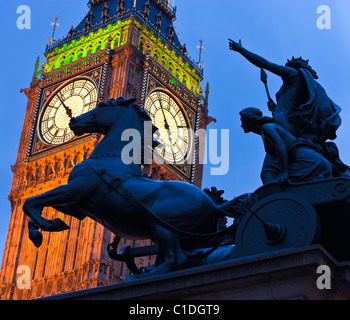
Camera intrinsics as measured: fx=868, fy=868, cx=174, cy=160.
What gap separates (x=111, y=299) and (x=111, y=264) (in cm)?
4428

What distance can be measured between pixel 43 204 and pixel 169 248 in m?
1.82

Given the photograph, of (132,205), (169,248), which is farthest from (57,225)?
(169,248)

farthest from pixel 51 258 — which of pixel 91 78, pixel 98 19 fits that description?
pixel 98 19

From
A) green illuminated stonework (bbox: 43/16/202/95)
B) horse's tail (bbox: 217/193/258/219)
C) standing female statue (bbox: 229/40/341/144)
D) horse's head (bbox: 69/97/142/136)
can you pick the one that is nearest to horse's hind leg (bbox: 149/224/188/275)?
horse's tail (bbox: 217/193/258/219)

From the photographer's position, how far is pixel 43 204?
11195 mm

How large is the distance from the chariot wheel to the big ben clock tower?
43.5 metres

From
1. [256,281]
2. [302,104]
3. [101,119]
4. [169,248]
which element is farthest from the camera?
[101,119]

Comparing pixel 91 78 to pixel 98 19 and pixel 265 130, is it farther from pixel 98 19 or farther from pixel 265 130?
pixel 265 130

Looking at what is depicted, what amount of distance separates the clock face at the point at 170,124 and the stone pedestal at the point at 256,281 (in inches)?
1942

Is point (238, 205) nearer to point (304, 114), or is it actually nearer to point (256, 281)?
point (304, 114)

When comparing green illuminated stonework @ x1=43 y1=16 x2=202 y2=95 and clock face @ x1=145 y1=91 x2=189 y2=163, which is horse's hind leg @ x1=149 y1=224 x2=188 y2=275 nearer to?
clock face @ x1=145 y1=91 x2=189 y2=163

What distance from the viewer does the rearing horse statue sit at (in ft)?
34.9

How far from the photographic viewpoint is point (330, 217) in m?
9.90

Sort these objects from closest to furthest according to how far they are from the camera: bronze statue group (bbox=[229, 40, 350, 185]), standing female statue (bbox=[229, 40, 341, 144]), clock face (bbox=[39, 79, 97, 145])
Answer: bronze statue group (bbox=[229, 40, 350, 185])
standing female statue (bbox=[229, 40, 341, 144])
clock face (bbox=[39, 79, 97, 145])
